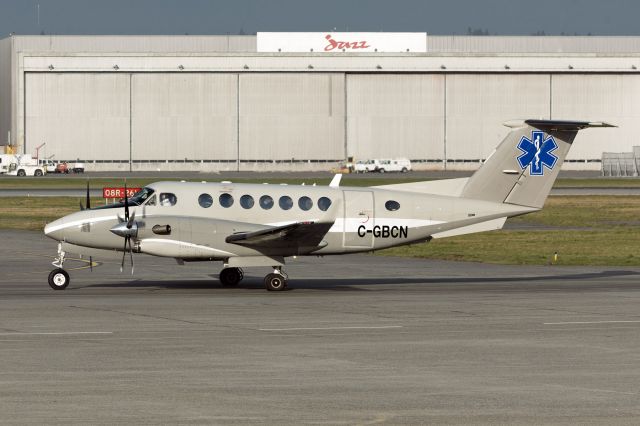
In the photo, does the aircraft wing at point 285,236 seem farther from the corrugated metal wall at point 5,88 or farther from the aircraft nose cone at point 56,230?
the corrugated metal wall at point 5,88

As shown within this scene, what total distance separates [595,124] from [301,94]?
96.9m

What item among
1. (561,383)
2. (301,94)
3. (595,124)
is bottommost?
(561,383)

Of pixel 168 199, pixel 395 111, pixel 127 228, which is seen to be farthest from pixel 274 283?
pixel 395 111

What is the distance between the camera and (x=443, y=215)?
2897 cm

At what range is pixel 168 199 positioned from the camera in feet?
91.6

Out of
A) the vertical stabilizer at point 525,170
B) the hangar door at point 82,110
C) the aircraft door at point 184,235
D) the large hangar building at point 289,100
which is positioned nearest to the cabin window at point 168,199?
the aircraft door at point 184,235

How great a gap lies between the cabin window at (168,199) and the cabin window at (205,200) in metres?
0.62

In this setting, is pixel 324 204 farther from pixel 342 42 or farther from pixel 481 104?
pixel 342 42

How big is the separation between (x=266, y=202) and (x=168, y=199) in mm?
2444

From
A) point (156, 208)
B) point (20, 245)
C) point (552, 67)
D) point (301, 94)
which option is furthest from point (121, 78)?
point (156, 208)

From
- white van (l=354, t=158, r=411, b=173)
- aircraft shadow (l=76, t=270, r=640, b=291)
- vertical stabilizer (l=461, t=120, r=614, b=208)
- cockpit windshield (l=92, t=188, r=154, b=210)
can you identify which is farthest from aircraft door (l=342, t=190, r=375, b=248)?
white van (l=354, t=158, r=411, b=173)

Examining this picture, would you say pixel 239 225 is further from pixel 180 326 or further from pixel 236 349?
pixel 236 349

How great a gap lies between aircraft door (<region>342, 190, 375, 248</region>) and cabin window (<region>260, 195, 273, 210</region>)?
6.20 feet

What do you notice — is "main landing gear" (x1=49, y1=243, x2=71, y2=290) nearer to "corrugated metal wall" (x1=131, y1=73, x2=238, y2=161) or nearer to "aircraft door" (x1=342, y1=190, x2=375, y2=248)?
"aircraft door" (x1=342, y1=190, x2=375, y2=248)
